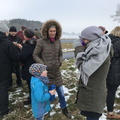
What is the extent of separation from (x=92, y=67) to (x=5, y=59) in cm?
201

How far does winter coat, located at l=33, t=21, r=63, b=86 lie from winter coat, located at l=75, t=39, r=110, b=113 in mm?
1108

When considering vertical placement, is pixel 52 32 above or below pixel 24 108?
above

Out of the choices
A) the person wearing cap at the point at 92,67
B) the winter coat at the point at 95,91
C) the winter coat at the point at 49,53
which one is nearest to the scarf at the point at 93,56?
the person wearing cap at the point at 92,67

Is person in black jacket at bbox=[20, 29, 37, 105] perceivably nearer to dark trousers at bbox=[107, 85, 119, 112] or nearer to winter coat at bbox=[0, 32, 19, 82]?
winter coat at bbox=[0, 32, 19, 82]

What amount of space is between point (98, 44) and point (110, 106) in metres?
1.91

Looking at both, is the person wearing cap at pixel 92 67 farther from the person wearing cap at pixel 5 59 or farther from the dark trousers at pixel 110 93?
the person wearing cap at pixel 5 59

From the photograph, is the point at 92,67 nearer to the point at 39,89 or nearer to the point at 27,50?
the point at 39,89

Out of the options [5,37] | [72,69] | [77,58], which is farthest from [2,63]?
[72,69]

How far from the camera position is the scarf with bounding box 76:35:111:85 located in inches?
70.3

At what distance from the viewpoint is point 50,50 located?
304cm

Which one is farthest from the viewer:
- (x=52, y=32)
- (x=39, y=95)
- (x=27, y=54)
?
(x=27, y=54)

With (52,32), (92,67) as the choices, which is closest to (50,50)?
(52,32)

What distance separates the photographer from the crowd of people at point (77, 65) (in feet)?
6.18

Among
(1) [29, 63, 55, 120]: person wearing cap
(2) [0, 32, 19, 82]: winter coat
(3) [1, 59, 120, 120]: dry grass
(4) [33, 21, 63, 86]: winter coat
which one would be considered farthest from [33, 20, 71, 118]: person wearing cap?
(1) [29, 63, 55, 120]: person wearing cap
